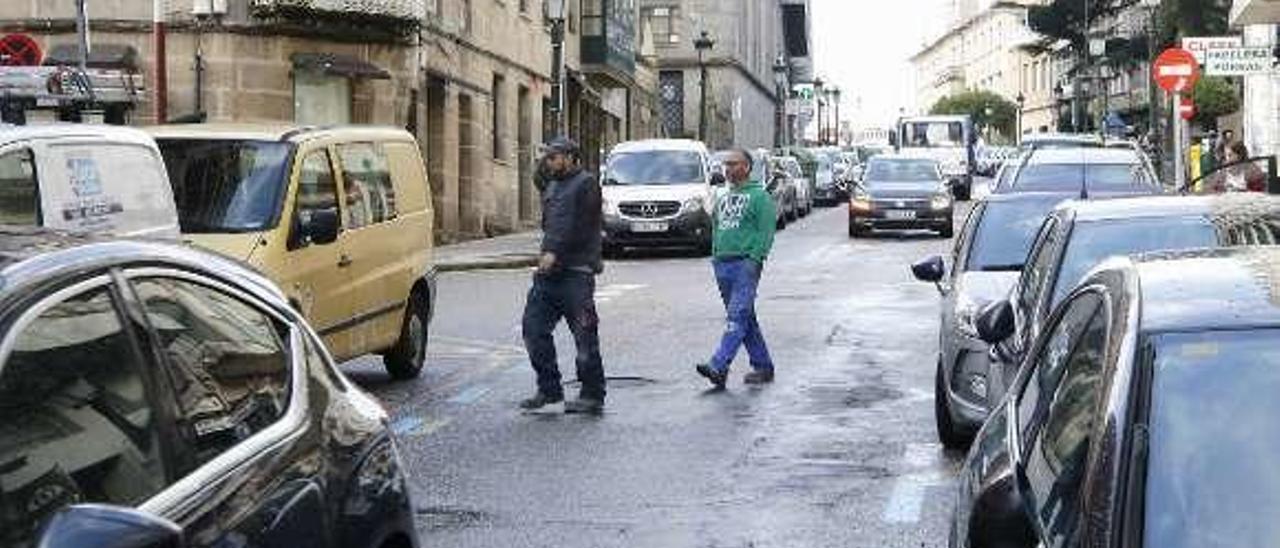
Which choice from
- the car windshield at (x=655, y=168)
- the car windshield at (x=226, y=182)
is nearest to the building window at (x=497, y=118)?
the car windshield at (x=655, y=168)

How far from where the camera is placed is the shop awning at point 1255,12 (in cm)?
2653

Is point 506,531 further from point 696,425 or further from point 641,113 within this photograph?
point 641,113

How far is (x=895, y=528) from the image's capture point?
8086mm

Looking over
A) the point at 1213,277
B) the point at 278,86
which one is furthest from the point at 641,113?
the point at 1213,277

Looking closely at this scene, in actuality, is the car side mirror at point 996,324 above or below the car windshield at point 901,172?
below

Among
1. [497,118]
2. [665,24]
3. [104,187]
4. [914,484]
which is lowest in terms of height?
[914,484]

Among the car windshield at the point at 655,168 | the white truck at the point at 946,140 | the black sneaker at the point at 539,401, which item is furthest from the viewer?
the white truck at the point at 946,140

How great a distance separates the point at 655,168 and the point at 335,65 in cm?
536

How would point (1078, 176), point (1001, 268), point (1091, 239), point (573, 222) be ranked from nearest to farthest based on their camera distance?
point (1091, 239)
point (1001, 268)
point (573, 222)
point (1078, 176)

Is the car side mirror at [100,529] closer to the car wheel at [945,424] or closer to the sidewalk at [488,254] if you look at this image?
the car wheel at [945,424]

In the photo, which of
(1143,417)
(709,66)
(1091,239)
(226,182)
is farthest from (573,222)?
(709,66)

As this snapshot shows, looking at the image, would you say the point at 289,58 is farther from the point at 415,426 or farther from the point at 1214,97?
the point at 1214,97

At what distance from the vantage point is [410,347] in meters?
13.5

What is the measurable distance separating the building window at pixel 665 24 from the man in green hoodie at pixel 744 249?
216ft
